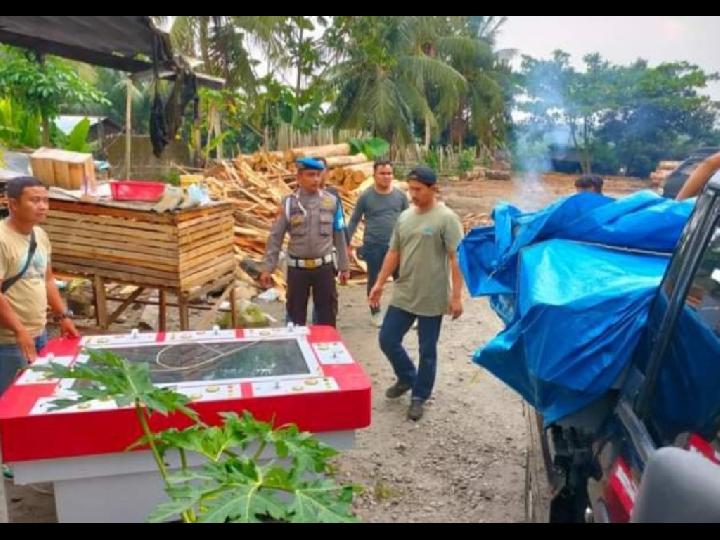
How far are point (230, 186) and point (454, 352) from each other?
5.98m

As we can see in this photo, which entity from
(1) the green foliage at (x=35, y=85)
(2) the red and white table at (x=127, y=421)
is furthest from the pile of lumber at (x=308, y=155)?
(2) the red and white table at (x=127, y=421)

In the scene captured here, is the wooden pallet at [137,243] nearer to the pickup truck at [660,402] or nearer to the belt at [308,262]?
the belt at [308,262]

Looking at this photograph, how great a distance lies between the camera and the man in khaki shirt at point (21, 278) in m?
3.49

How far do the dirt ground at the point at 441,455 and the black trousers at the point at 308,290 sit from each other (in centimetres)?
79

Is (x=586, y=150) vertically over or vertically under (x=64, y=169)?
over

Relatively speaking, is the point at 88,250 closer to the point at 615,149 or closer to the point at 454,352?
the point at 454,352

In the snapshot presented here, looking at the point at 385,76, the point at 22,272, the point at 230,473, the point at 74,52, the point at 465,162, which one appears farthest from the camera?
the point at 465,162

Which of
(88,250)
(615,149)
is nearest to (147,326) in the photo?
(88,250)

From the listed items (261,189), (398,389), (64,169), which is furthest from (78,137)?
(398,389)

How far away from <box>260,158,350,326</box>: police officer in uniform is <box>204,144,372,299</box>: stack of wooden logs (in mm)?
2782

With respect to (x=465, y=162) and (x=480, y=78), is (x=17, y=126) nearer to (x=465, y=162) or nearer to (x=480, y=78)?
(x=465, y=162)

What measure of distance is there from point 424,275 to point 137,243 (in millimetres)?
2252

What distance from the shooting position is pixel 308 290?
554cm

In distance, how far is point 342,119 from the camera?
21.3 metres
